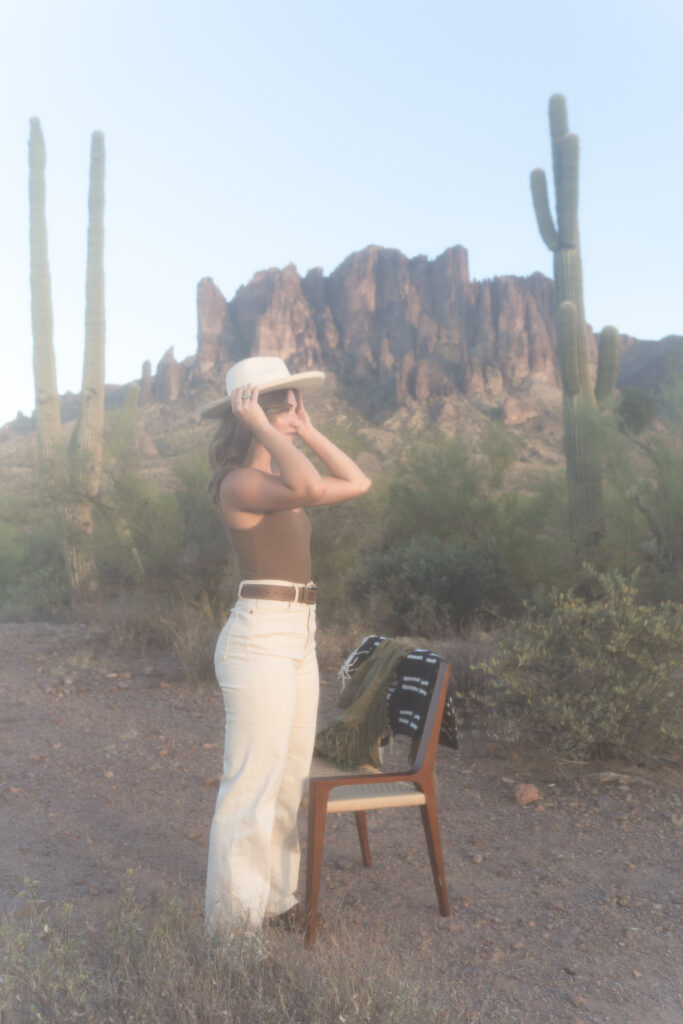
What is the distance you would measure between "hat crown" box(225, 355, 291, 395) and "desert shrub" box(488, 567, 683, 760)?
2880mm

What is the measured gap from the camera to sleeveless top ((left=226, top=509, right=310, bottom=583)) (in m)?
2.90

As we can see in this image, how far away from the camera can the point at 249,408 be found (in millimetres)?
2777

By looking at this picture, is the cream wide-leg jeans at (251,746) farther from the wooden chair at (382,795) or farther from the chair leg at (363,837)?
the chair leg at (363,837)

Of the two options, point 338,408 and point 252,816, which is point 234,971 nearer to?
point 252,816

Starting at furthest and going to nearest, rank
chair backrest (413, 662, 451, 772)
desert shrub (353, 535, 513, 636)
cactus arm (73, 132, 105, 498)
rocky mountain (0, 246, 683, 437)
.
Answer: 1. rocky mountain (0, 246, 683, 437)
2. cactus arm (73, 132, 105, 498)
3. desert shrub (353, 535, 513, 636)
4. chair backrest (413, 662, 451, 772)

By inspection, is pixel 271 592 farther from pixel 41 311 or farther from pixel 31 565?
pixel 31 565

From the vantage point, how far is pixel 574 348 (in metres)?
12.8

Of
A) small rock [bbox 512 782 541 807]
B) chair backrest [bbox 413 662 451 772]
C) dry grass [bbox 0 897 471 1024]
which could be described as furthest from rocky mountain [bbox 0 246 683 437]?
dry grass [bbox 0 897 471 1024]

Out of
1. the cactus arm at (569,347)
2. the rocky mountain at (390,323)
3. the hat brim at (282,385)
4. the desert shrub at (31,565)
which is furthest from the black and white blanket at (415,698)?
the rocky mountain at (390,323)

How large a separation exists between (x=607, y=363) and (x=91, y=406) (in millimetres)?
8808

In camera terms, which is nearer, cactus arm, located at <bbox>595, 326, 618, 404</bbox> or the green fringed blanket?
the green fringed blanket

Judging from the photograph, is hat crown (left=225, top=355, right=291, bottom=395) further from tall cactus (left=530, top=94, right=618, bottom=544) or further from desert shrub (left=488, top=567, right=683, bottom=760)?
tall cactus (left=530, top=94, right=618, bottom=544)

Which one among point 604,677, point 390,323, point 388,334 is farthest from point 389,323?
point 604,677

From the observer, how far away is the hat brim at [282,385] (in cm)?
288
